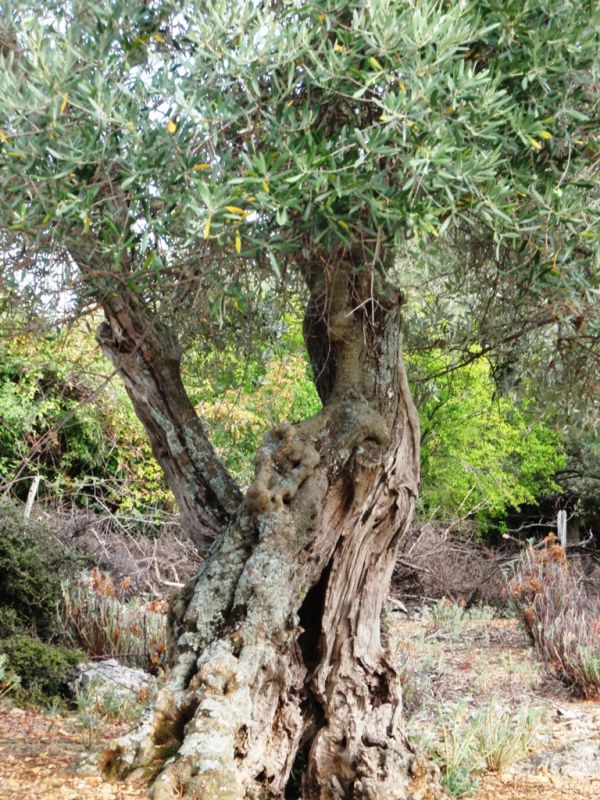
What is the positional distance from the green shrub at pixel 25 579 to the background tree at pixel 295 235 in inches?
131

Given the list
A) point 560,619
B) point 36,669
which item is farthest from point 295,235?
point 560,619

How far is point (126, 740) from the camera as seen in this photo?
3.82 meters

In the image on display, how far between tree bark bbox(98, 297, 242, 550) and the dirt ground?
4.66 feet

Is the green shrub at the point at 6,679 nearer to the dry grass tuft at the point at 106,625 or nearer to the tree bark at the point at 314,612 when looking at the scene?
the dry grass tuft at the point at 106,625

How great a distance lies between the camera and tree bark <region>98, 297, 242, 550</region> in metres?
5.18

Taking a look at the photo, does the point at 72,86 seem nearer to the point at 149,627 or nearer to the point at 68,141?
the point at 68,141

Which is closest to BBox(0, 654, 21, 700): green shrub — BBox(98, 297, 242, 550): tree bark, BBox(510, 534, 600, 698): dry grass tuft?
BBox(98, 297, 242, 550): tree bark

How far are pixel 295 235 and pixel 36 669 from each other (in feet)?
14.9

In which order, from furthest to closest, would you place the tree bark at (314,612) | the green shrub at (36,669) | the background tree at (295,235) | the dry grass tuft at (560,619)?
the dry grass tuft at (560,619) → the green shrub at (36,669) → the tree bark at (314,612) → the background tree at (295,235)

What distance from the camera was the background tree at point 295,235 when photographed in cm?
338

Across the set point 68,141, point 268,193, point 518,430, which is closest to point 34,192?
point 68,141

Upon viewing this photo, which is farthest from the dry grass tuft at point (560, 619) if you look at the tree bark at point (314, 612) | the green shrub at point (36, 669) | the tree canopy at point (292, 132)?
the tree canopy at point (292, 132)

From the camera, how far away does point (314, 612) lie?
5129 millimetres

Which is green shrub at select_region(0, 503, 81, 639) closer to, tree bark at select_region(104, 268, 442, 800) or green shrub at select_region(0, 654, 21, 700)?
green shrub at select_region(0, 654, 21, 700)
